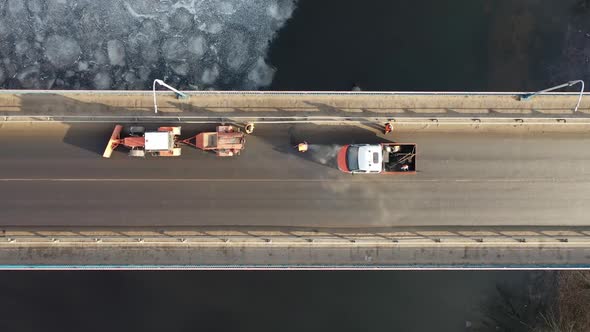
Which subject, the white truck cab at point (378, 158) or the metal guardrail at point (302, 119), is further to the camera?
the metal guardrail at point (302, 119)

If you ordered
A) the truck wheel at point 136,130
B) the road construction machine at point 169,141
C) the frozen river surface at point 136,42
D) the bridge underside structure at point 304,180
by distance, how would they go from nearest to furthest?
the road construction machine at point 169,141, the truck wheel at point 136,130, the bridge underside structure at point 304,180, the frozen river surface at point 136,42

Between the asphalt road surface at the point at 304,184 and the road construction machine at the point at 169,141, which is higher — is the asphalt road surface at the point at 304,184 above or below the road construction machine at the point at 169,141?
below

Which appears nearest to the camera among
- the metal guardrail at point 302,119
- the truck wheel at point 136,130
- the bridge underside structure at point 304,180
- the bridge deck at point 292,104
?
the truck wheel at point 136,130

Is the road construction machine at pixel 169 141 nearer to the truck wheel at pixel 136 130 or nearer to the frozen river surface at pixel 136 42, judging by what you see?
the truck wheel at pixel 136 130

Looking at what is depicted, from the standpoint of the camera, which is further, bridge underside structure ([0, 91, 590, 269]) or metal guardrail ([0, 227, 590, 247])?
bridge underside structure ([0, 91, 590, 269])

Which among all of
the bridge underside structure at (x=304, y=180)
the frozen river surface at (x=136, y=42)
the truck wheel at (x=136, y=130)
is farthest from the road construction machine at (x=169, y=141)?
the frozen river surface at (x=136, y=42)

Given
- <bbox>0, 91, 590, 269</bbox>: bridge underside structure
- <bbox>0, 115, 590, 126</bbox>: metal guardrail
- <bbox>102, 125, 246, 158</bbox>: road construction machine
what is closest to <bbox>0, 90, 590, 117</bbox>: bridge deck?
<bbox>0, 91, 590, 269</bbox>: bridge underside structure

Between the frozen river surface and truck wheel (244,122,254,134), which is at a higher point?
the frozen river surface

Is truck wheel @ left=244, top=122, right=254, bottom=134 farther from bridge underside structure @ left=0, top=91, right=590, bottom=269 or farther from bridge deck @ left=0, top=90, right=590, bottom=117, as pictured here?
bridge deck @ left=0, top=90, right=590, bottom=117
